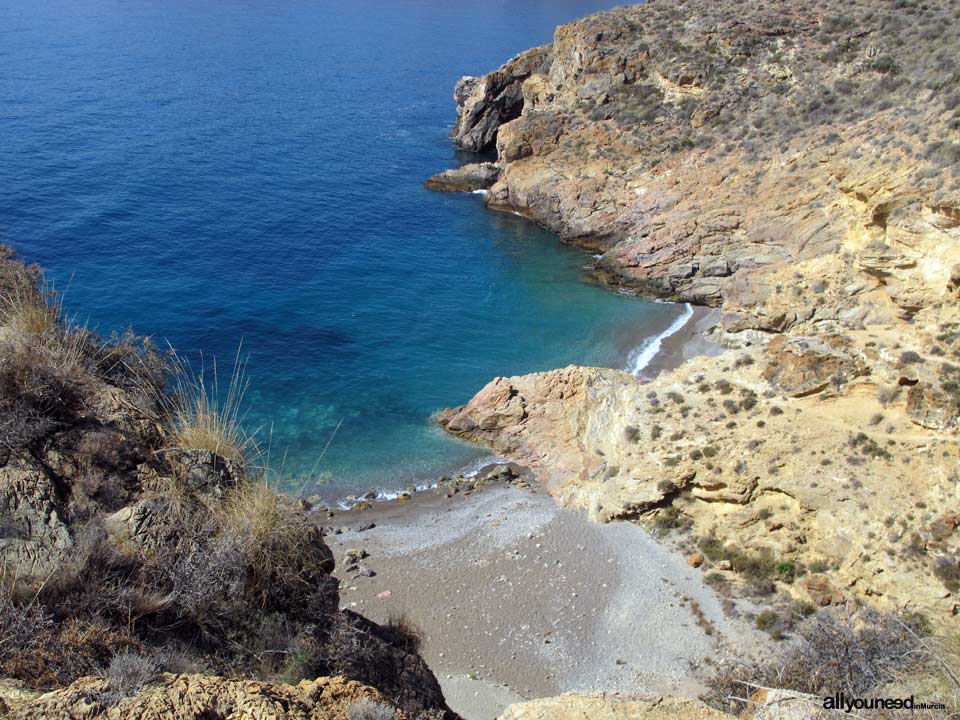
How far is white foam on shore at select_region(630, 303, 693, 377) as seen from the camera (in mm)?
33844

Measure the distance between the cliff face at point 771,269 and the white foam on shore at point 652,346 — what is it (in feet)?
7.38

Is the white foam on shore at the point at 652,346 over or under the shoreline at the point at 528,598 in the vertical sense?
over

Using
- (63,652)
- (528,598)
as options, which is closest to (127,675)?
(63,652)

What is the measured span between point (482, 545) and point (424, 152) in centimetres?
4647

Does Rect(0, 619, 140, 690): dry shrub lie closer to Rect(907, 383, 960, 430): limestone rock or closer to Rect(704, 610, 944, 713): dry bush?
Rect(704, 610, 944, 713): dry bush

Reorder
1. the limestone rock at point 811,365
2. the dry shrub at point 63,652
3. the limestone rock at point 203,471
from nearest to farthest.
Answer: the dry shrub at point 63,652
the limestone rock at point 203,471
the limestone rock at point 811,365

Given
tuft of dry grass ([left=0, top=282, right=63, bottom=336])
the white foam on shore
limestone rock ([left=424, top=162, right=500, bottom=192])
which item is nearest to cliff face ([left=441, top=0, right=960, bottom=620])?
limestone rock ([left=424, top=162, right=500, bottom=192])

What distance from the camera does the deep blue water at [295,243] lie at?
105 ft

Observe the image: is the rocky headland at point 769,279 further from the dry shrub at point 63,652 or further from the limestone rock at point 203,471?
the dry shrub at point 63,652

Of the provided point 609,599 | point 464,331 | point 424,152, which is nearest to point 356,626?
point 609,599

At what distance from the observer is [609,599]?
20.2 metres

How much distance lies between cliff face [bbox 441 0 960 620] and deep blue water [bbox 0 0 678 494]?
167 inches

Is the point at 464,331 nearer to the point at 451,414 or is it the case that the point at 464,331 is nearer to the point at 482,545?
the point at 451,414

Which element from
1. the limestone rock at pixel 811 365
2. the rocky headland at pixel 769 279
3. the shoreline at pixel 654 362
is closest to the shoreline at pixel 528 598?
the shoreline at pixel 654 362
